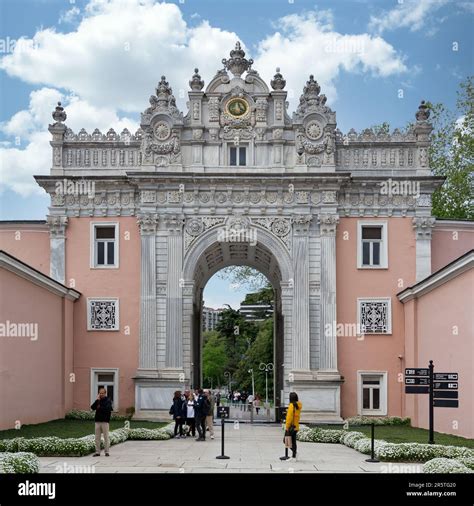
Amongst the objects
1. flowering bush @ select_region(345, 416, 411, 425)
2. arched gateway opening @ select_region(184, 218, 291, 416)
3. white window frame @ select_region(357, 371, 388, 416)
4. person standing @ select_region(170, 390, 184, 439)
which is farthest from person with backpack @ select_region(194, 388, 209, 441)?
white window frame @ select_region(357, 371, 388, 416)

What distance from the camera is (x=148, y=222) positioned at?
108 feet

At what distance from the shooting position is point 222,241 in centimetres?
3294

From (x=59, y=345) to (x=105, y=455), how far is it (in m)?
12.6

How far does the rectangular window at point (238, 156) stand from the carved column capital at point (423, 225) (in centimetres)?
709

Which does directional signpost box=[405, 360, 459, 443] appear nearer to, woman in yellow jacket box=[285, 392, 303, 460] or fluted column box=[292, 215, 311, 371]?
woman in yellow jacket box=[285, 392, 303, 460]

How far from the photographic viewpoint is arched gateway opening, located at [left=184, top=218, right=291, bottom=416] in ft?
107

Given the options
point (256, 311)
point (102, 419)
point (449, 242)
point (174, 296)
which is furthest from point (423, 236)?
point (256, 311)

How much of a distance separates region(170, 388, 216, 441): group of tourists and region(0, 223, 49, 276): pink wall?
32.6 feet

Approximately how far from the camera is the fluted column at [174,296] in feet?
106
